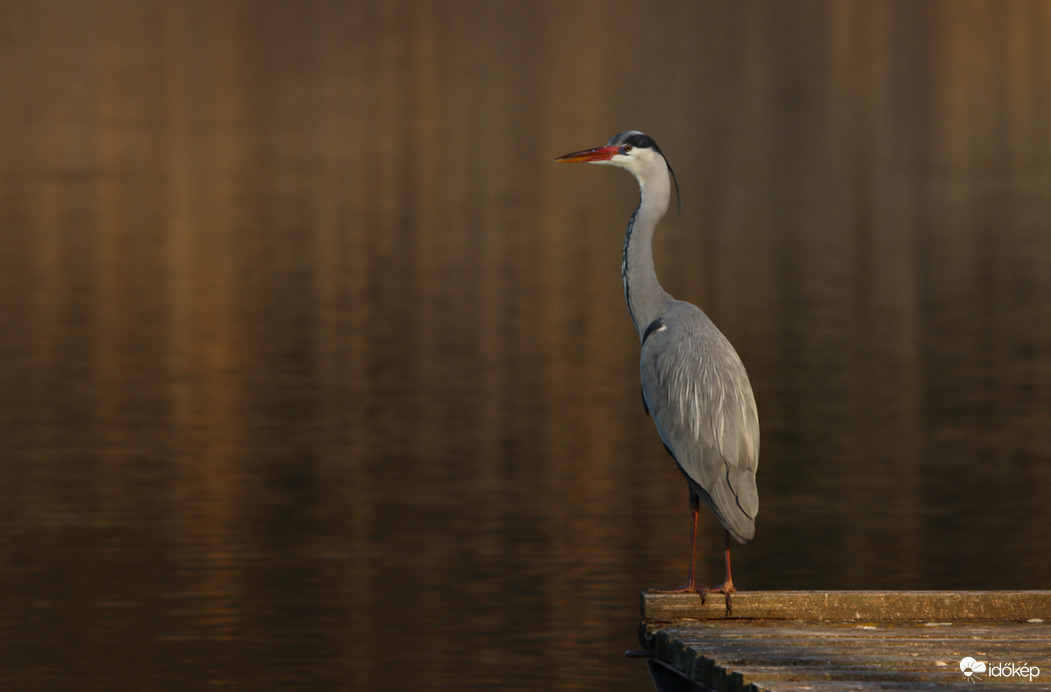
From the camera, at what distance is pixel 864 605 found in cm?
898

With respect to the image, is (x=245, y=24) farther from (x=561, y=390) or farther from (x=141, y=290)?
(x=561, y=390)

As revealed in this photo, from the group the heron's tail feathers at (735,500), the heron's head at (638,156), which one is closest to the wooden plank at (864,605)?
the heron's tail feathers at (735,500)

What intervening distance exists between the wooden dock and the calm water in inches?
73.7

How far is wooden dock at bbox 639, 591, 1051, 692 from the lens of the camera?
7844 mm

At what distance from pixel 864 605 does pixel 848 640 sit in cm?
52

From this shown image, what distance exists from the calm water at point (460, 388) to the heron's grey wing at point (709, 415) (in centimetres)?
194

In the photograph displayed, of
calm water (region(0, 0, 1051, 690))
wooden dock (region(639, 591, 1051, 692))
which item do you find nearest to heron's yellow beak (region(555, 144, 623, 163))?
wooden dock (region(639, 591, 1051, 692))

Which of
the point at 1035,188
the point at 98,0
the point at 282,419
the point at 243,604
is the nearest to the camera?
the point at 243,604

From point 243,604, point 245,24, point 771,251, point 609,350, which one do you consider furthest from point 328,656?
point 245,24

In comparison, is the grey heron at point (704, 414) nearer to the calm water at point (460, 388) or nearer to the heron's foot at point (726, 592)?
the heron's foot at point (726, 592)

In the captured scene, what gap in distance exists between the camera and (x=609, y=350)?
72.6 ft

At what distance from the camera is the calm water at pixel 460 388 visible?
12.2m

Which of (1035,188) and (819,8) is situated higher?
(819,8)

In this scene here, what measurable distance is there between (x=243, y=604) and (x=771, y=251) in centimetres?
1984
